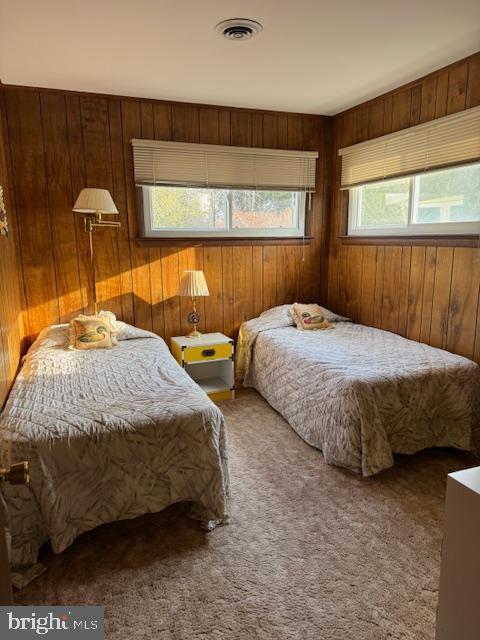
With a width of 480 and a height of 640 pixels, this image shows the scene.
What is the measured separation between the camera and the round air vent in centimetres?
208

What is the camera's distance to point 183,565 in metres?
1.75

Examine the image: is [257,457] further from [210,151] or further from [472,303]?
[210,151]

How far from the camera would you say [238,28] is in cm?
214

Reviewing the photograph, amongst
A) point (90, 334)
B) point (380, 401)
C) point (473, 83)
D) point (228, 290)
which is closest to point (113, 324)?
point (90, 334)

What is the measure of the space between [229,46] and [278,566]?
257cm

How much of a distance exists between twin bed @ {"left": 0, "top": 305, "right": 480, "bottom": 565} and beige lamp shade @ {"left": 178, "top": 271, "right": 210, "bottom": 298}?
46 cm

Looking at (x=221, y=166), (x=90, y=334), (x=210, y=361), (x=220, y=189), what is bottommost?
(x=210, y=361)

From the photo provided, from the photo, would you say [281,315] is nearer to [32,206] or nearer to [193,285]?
[193,285]

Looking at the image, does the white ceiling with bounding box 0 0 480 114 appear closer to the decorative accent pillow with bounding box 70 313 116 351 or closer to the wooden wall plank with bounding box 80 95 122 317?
the wooden wall plank with bounding box 80 95 122 317

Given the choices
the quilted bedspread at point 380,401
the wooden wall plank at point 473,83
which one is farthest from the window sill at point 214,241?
the wooden wall plank at point 473,83

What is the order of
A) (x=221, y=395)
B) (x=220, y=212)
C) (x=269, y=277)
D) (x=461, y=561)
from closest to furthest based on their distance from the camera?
(x=461, y=561) < (x=221, y=395) < (x=220, y=212) < (x=269, y=277)

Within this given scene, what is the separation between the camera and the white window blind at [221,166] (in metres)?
3.33

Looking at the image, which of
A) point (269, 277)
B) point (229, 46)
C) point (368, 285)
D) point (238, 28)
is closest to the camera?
point (238, 28)

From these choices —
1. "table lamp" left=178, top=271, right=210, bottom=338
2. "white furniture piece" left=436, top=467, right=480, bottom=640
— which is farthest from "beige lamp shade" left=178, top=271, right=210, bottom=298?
"white furniture piece" left=436, top=467, right=480, bottom=640
